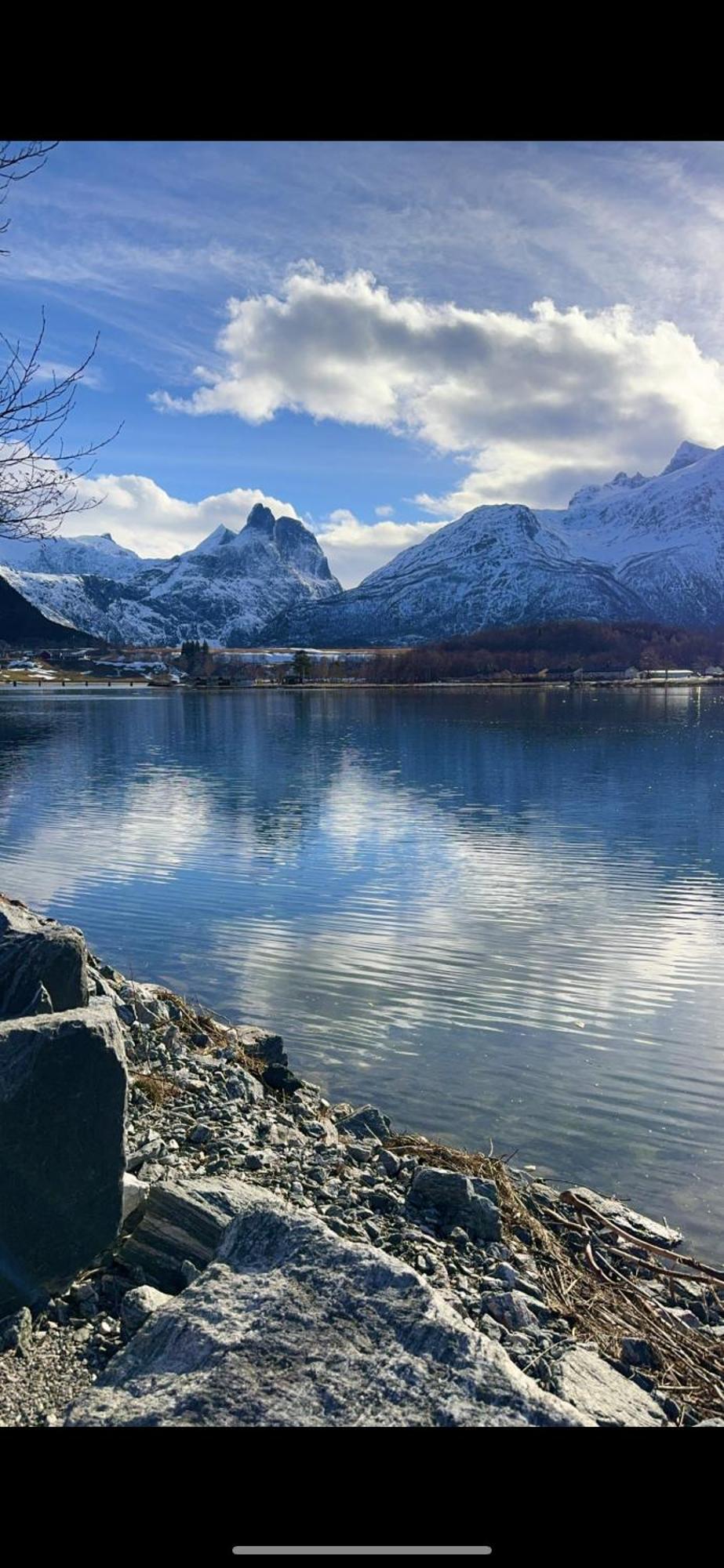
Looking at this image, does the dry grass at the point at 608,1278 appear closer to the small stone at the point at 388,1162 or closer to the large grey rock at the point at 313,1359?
the small stone at the point at 388,1162

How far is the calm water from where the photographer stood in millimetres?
12203

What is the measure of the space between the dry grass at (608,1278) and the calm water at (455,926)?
96 cm

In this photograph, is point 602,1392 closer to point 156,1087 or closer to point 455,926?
point 156,1087

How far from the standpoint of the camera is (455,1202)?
7863 millimetres

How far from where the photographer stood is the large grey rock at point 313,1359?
4.37 metres

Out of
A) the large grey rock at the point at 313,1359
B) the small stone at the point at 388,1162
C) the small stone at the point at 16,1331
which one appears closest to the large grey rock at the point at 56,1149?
the small stone at the point at 16,1331

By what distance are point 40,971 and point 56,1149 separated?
6.05 feet

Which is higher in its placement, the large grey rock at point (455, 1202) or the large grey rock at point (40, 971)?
the large grey rock at point (40, 971)

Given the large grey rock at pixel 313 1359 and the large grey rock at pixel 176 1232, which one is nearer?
the large grey rock at pixel 313 1359

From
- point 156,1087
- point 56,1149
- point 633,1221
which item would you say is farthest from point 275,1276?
point 633,1221

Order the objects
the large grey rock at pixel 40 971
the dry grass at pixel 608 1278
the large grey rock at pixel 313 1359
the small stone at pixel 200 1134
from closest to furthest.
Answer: the large grey rock at pixel 313 1359
the dry grass at pixel 608 1278
the large grey rock at pixel 40 971
the small stone at pixel 200 1134
